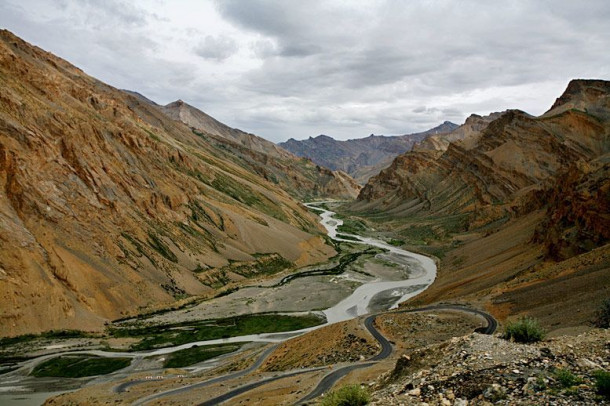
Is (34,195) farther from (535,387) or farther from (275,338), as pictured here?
(535,387)

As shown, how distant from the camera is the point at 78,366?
41000 mm

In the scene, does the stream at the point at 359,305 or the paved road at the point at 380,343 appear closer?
the paved road at the point at 380,343

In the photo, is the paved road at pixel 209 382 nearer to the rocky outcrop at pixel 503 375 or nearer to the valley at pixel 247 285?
the valley at pixel 247 285

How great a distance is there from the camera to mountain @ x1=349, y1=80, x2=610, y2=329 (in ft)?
134

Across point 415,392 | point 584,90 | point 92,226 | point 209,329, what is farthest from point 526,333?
point 584,90

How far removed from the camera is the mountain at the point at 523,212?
→ 134 feet

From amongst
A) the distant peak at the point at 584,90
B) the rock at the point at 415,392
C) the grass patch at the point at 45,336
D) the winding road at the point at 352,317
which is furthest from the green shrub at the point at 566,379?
the distant peak at the point at 584,90

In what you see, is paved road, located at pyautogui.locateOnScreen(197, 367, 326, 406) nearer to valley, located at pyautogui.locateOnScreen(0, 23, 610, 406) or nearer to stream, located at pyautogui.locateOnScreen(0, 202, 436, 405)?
valley, located at pyautogui.locateOnScreen(0, 23, 610, 406)

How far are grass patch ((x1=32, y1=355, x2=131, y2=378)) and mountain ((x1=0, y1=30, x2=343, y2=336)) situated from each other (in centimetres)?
954

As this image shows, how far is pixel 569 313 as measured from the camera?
3103 centimetres

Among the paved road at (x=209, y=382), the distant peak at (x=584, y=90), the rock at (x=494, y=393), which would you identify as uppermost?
the distant peak at (x=584, y=90)

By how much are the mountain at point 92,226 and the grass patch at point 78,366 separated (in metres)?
9.54

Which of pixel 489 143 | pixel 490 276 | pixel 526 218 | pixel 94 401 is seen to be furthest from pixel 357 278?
pixel 489 143

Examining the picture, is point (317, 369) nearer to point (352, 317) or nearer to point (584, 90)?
point (352, 317)
